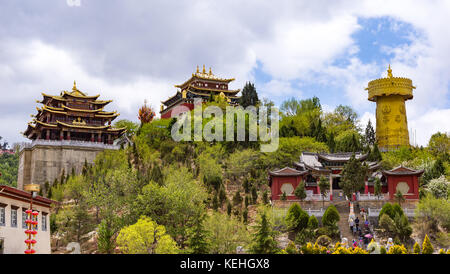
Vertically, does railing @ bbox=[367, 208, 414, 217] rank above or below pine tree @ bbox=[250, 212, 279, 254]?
above

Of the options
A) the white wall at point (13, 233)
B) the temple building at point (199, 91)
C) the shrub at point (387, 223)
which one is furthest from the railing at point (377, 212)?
the temple building at point (199, 91)

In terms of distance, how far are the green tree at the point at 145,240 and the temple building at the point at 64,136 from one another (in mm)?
28556

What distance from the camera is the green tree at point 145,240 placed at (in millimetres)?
33031

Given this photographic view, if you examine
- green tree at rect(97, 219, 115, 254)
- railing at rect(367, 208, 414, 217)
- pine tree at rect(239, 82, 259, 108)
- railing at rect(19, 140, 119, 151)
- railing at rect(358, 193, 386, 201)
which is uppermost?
pine tree at rect(239, 82, 259, 108)

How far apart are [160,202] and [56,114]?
3469cm

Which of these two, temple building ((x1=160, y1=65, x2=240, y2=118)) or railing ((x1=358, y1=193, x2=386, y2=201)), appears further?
temple building ((x1=160, y1=65, x2=240, y2=118))

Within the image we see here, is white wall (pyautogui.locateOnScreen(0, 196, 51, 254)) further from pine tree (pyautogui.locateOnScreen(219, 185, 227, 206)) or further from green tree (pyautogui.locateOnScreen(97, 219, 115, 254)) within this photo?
pine tree (pyautogui.locateOnScreen(219, 185, 227, 206))

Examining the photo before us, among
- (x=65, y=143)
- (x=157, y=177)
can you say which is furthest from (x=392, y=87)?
(x=65, y=143)

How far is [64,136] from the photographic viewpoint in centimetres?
6725

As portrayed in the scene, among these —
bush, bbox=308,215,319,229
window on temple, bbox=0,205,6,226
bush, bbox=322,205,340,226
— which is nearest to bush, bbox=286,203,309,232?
bush, bbox=308,215,319,229

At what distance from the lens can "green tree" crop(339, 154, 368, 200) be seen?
1748 inches

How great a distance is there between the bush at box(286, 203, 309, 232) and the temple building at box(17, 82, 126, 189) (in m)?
29.7

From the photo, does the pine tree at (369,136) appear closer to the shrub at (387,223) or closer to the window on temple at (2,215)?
the shrub at (387,223)
